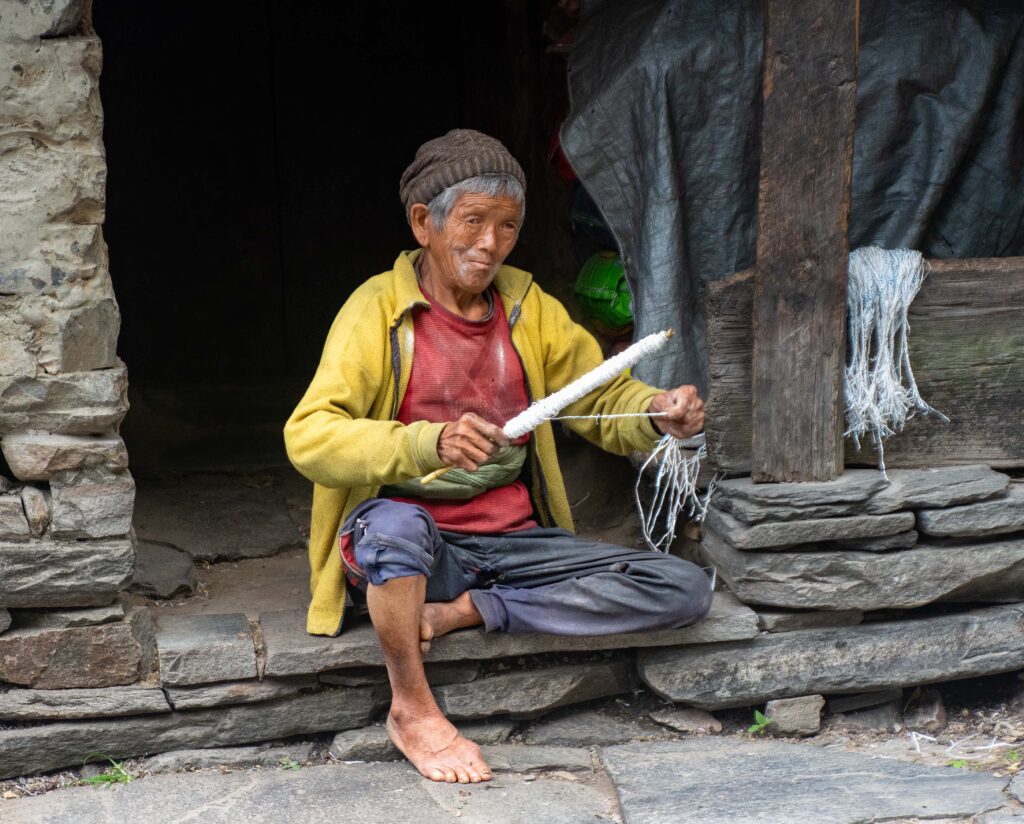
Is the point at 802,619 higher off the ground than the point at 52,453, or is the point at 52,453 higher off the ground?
the point at 52,453

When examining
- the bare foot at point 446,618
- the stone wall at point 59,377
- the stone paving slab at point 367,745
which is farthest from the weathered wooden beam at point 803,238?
the stone wall at point 59,377

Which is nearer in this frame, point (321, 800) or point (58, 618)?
point (321, 800)

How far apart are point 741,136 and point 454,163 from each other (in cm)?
87

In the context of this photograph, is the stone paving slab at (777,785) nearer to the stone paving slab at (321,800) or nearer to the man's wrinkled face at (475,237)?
the stone paving slab at (321,800)

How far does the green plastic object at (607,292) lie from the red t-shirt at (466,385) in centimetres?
69

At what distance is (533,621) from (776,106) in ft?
4.44

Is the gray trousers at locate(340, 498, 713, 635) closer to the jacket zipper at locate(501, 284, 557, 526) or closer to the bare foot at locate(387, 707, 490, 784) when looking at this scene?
the jacket zipper at locate(501, 284, 557, 526)

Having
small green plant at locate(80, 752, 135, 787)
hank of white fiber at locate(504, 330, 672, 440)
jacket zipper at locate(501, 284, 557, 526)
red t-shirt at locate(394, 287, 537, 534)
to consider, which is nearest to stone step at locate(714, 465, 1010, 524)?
jacket zipper at locate(501, 284, 557, 526)

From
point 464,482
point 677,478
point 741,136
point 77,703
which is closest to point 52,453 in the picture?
point 77,703

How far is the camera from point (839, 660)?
11.2 feet

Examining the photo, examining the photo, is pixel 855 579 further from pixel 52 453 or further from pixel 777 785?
pixel 52 453

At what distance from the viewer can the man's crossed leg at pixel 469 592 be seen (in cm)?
298

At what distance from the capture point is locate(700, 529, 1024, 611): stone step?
10.9ft

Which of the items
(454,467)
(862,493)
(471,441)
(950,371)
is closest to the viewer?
(471,441)
